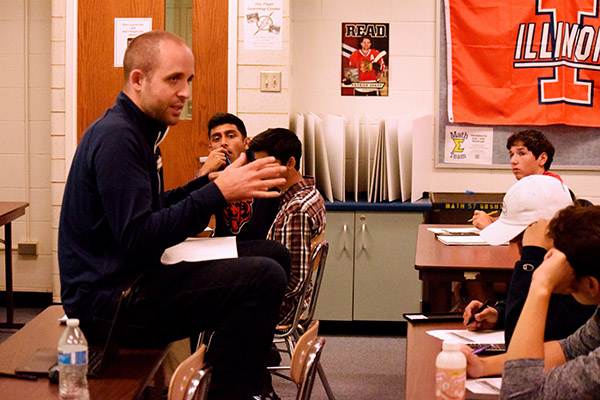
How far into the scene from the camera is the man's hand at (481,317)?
2221mm

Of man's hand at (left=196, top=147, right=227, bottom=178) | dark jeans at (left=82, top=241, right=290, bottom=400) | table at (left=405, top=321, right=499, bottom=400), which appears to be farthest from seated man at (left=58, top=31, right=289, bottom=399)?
man's hand at (left=196, top=147, right=227, bottom=178)

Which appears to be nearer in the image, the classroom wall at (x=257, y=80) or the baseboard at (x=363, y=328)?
the classroom wall at (x=257, y=80)

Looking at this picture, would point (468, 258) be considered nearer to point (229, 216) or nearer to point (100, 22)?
point (229, 216)

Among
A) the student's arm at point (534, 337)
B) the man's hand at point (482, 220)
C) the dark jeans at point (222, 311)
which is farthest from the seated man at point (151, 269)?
the man's hand at point (482, 220)

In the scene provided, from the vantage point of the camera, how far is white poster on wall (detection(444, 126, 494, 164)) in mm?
5277

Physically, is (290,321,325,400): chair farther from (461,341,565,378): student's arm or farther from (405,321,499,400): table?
(461,341,565,378): student's arm

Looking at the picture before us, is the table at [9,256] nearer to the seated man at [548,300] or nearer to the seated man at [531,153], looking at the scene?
the seated man at [531,153]

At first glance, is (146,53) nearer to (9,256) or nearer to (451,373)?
(451,373)

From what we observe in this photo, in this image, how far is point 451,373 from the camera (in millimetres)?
1491

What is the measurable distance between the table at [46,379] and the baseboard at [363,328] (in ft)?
9.74

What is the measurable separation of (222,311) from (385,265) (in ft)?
10.1

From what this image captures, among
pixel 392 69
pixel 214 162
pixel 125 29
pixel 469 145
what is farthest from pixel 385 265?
pixel 125 29

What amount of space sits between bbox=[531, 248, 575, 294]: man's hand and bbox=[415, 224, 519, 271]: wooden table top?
1450 millimetres

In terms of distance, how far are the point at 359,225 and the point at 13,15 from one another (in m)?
2.75
